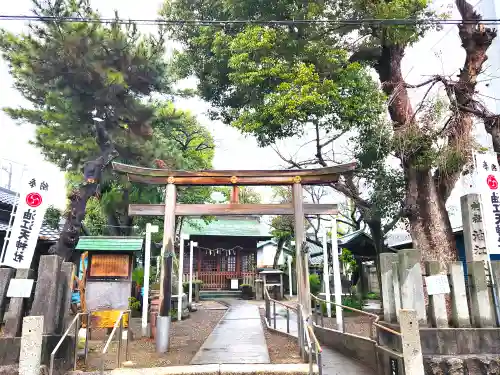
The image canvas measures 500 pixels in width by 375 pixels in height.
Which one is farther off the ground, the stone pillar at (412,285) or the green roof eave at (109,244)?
the green roof eave at (109,244)

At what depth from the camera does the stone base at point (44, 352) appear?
6.30 meters

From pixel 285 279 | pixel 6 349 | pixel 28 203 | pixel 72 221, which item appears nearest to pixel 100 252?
pixel 72 221

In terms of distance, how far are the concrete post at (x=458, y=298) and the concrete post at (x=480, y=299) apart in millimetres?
158

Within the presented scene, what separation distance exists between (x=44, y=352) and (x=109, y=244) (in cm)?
646

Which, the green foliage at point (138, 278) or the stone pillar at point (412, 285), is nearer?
the stone pillar at point (412, 285)

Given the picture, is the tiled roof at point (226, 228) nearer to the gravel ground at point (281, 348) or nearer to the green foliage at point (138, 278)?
the green foliage at point (138, 278)

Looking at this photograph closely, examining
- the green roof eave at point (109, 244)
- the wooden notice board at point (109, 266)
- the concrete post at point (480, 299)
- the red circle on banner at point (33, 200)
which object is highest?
the red circle on banner at point (33, 200)

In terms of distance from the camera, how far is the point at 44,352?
21.1 feet

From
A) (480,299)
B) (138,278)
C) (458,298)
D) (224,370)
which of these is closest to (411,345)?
(458,298)

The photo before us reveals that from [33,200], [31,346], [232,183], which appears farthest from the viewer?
[232,183]

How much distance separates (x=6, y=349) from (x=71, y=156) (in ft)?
33.8

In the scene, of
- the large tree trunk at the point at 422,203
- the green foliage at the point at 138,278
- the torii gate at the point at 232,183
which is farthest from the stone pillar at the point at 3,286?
the green foliage at the point at 138,278

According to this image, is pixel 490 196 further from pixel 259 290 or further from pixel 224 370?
pixel 259 290

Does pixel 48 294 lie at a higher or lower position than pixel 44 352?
higher
